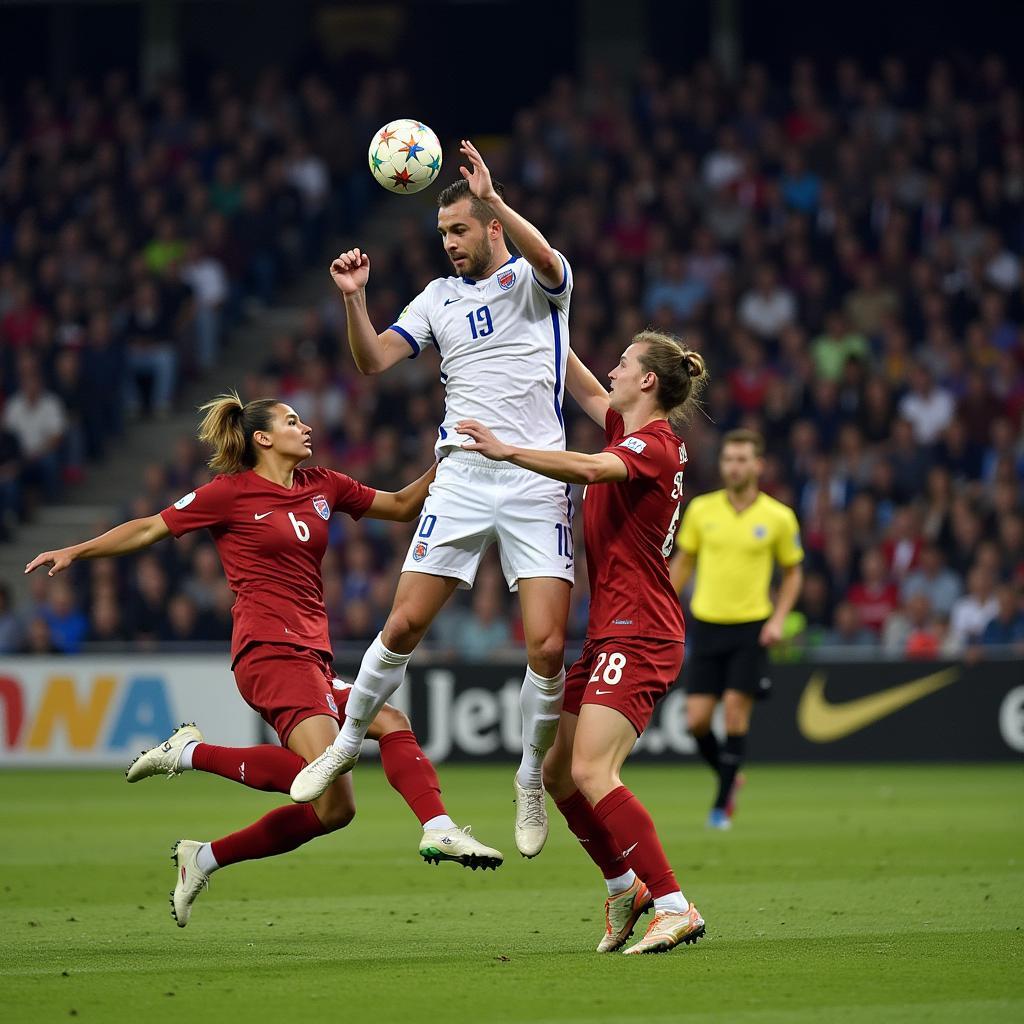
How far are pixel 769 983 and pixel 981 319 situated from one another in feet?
47.5

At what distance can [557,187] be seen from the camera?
22656mm

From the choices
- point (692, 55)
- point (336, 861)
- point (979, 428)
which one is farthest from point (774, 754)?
point (692, 55)

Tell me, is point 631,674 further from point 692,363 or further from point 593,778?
point 692,363

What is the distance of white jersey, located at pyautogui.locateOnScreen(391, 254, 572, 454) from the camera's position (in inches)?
304

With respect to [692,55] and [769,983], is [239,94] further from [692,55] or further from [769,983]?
[769,983]

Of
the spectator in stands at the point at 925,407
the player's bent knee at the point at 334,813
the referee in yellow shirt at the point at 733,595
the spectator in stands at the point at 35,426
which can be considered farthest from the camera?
the spectator in stands at the point at 35,426

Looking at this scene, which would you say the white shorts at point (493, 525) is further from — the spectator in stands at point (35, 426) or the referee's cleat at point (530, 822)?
the spectator in stands at point (35, 426)

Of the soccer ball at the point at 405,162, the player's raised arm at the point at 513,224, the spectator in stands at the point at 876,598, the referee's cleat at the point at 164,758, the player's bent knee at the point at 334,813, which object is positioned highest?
the soccer ball at the point at 405,162

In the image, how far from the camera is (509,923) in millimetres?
8000

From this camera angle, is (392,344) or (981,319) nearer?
(392,344)

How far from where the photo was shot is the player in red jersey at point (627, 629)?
6.87 metres

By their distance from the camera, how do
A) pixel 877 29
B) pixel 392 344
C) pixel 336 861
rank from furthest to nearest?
1. pixel 877 29
2. pixel 336 861
3. pixel 392 344

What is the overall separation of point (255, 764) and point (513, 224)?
249 cm

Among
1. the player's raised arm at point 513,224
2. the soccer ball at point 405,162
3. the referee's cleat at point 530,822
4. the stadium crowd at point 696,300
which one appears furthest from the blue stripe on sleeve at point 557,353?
the stadium crowd at point 696,300
